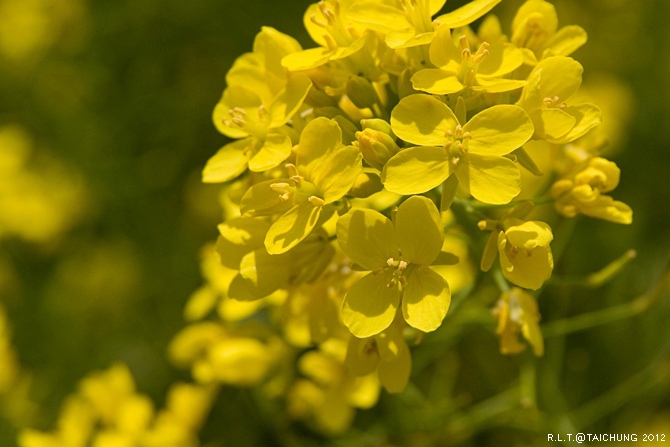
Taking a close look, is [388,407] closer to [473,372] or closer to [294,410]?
[294,410]

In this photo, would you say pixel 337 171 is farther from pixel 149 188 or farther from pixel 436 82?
pixel 149 188

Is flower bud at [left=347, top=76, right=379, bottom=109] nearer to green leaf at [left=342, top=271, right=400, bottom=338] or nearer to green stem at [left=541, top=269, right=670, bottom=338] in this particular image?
green leaf at [left=342, top=271, right=400, bottom=338]

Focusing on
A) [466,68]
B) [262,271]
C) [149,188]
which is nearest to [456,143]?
[466,68]

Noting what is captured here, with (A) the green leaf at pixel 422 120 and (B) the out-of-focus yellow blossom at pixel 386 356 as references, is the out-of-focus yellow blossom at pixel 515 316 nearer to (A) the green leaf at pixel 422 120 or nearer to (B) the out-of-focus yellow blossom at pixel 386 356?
(B) the out-of-focus yellow blossom at pixel 386 356

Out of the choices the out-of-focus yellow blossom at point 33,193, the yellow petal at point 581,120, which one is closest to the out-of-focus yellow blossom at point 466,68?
the yellow petal at point 581,120

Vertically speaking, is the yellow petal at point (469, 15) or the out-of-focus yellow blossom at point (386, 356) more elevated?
the yellow petal at point (469, 15)

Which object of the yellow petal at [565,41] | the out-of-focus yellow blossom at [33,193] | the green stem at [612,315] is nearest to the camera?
the yellow petal at [565,41]
